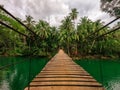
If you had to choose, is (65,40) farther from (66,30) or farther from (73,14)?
(73,14)

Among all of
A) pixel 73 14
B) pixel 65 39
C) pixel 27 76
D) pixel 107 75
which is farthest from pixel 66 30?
pixel 27 76

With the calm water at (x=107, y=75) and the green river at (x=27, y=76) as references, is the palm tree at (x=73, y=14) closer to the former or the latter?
the calm water at (x=107, y=75)

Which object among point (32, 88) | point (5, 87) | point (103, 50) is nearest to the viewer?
point (32, 88)

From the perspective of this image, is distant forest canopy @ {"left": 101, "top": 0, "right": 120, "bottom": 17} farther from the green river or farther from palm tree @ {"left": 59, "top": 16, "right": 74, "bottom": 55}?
palm tree @ {"left": 59, "top": 16, "right": 74, "bottom": 55}

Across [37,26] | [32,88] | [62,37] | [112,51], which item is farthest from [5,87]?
[112,51]

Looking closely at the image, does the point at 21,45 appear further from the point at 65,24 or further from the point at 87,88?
the point at 87,88

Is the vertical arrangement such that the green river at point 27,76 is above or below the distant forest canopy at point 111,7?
below

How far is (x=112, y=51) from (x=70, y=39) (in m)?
11.3

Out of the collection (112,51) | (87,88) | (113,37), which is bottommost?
(87,88)

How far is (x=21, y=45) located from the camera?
52812mm

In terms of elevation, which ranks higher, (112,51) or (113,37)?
(113,37)

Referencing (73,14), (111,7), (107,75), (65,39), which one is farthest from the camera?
(73,14)

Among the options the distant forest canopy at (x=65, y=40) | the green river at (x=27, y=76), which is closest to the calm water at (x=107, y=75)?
the green river at (x=27, y=76)

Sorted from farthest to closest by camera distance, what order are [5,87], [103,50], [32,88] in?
[103,50] < [5,87] < [32,88]
